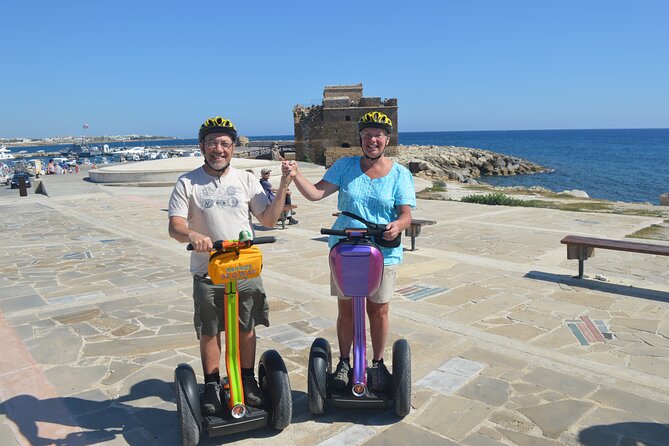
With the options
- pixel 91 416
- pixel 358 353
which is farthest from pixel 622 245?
pixel 91 416

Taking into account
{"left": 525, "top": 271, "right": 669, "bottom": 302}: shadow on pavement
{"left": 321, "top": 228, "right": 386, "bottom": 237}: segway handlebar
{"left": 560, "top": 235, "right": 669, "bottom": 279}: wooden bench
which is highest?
{"left": 321, "top": 228, "right": 386, "bottom": 237}: segway handlebar

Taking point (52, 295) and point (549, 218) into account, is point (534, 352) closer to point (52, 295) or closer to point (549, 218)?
point (52, 295)

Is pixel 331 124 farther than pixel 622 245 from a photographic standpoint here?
Yes

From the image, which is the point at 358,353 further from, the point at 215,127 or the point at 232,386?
the point at 215,127

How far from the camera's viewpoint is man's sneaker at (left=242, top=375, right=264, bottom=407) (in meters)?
3.35

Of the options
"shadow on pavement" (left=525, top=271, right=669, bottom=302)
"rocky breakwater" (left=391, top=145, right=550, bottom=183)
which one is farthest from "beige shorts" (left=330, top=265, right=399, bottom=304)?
→ "rocky breakwater" (left=391, top=145, right=550, bottom=183)

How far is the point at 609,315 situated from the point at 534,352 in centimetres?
155

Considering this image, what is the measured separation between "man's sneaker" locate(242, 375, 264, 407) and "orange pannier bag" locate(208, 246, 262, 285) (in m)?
0.74

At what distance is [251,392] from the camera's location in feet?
11.1

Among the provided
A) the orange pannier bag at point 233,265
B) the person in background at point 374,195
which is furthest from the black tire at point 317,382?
the orange pannier bag at point 233,265

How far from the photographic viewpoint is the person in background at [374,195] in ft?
11.4

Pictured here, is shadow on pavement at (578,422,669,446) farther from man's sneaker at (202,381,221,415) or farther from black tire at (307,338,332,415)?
man's sneaker at (202,381,221,415)

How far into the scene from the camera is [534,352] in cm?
476

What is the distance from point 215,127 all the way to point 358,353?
1651 mm
